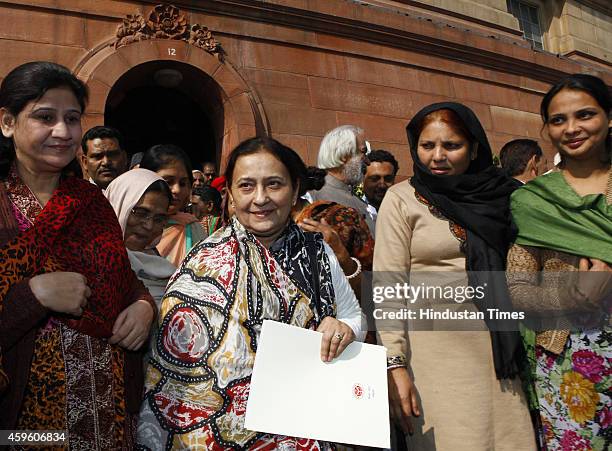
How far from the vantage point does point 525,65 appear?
11.8m

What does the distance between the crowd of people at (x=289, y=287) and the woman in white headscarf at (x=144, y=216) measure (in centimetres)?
1

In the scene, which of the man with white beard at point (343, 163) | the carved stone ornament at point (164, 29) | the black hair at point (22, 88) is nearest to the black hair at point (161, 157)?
the man with white beard at point (343, 163)

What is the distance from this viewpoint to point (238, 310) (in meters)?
2.00

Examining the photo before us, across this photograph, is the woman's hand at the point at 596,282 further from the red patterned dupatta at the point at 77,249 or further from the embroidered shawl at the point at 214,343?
the red patterned dupatta at the point at 77,249

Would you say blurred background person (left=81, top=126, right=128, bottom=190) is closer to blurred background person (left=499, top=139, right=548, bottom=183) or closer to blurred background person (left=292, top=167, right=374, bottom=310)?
blurred background person (left=292, top=167, right=374, bottom=310)

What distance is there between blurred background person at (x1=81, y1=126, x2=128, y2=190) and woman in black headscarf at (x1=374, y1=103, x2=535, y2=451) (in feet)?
9.29

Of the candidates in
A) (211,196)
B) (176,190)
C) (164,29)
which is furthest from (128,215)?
(164,29)

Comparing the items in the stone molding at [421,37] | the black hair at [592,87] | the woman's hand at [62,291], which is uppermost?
the stone molding at [421,37]

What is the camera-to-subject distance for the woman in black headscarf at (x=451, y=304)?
2.33m

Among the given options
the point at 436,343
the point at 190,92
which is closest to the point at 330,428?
the point at 436,343

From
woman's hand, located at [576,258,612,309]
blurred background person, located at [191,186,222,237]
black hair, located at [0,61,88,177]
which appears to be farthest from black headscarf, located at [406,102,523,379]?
blurred background person, located at [191,186,222,237]

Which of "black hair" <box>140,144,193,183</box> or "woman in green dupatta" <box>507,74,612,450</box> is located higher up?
"black hair" <box>140,144,193,183</box>

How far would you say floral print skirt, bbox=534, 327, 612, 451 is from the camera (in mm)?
2311

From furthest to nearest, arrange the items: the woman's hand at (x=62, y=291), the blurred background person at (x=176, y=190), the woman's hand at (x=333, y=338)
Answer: the blurred background person at (x=176, y=190) → the woman's hand at (x=333, y=338) → the woman's hand at (x=62, y=291)
